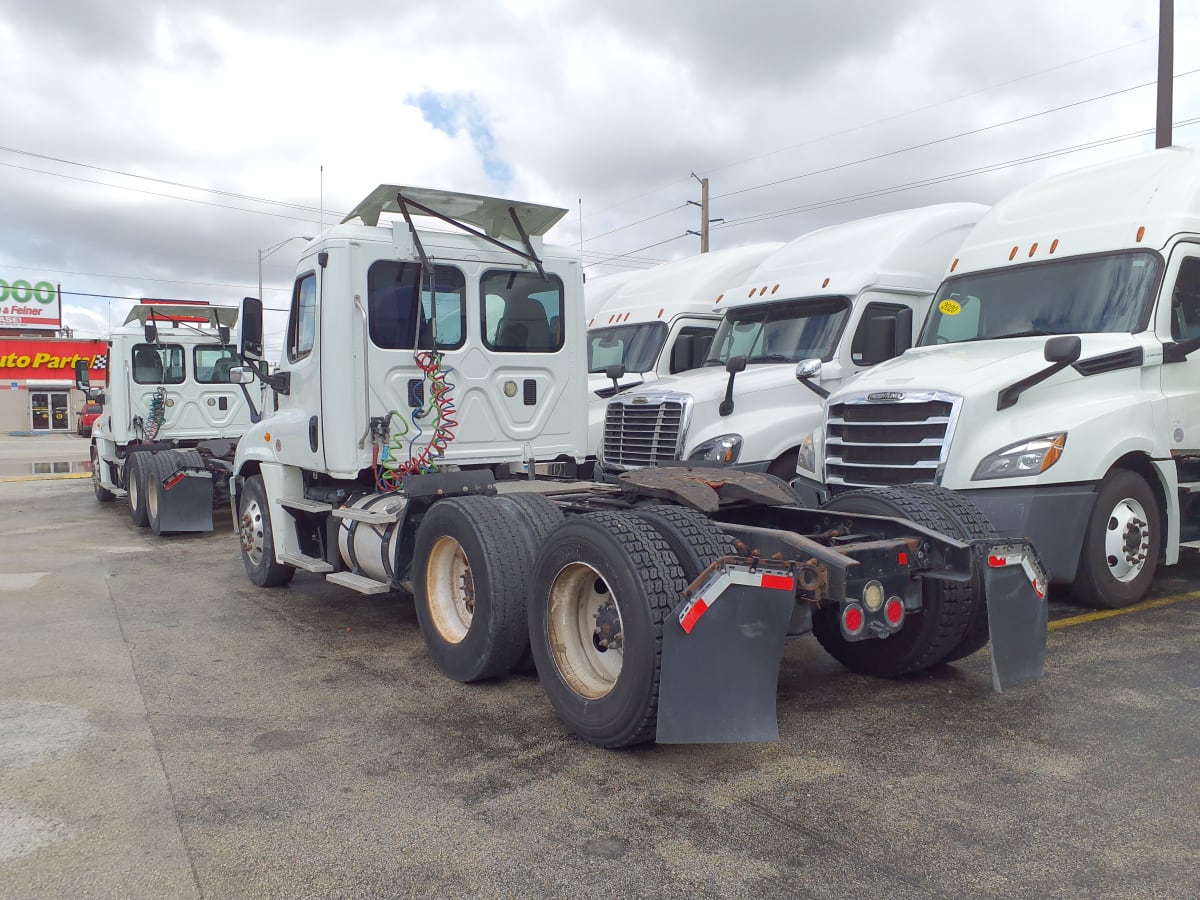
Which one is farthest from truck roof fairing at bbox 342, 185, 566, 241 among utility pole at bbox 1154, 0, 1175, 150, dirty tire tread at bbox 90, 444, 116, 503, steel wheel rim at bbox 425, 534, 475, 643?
utility pole at bbox 1154, 0, 1175, 150

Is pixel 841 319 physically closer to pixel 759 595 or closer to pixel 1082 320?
pixel 1082 320

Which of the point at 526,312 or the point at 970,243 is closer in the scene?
the point at 526,312

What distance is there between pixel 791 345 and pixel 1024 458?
356 cm

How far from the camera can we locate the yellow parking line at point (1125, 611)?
6226 millimetres

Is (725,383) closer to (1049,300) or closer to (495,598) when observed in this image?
(1049,300)

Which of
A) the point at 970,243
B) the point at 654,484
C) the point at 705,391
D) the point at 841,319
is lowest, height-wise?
the point at 654,484

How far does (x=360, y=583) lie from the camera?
6.25 meters

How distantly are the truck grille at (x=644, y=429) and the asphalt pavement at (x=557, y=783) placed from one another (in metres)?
3.44

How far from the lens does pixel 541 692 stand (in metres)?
5.04

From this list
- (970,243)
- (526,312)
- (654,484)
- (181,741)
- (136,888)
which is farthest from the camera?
(970,243)

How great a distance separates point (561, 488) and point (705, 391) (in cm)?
334

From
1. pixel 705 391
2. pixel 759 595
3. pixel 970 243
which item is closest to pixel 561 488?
pixel 759 595

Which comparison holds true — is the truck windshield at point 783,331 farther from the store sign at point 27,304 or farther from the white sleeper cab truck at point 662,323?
the store sign at point 27,304

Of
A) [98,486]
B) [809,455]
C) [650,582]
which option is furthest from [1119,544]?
[98,486]
